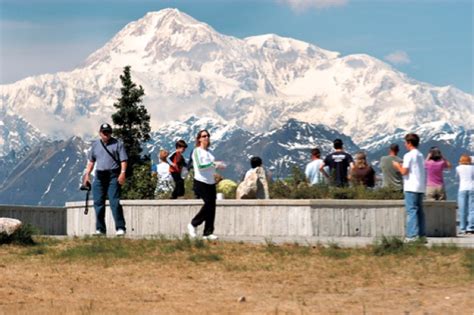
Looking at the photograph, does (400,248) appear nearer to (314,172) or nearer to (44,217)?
(314,172)

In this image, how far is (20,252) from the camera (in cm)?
1820

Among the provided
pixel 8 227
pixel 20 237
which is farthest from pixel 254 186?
pixel 8 227

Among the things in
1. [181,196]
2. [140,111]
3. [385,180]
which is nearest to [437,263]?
[385,180]

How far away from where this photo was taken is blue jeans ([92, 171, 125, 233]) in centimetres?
2058

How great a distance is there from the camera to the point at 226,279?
16047mm

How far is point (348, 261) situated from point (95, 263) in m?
3.27

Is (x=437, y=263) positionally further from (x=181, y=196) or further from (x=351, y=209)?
(x=181, y=196)

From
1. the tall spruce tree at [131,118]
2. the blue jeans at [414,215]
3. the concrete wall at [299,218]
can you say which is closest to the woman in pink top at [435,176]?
the concrete wall at [299,218]

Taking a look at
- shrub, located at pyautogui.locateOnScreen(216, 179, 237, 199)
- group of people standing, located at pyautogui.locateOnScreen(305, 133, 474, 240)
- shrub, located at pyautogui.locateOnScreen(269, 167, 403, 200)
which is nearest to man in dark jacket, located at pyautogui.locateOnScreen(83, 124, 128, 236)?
shrub, located at pyautogui.locateOnScreen(269, 167, 403, 200)

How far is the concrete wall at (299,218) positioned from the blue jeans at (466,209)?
185 cm

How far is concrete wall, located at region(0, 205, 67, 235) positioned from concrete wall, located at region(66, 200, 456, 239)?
153 inches

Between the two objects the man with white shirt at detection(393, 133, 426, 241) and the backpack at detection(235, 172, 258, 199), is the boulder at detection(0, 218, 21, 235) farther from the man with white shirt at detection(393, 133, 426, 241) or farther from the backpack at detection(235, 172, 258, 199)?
the man with white shirt at detection(393, 133, 426, 241)

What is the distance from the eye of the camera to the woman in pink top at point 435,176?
24000 millimetres

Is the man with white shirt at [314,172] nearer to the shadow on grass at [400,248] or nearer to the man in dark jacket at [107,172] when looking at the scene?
the man in dark jacket at [107,172]
